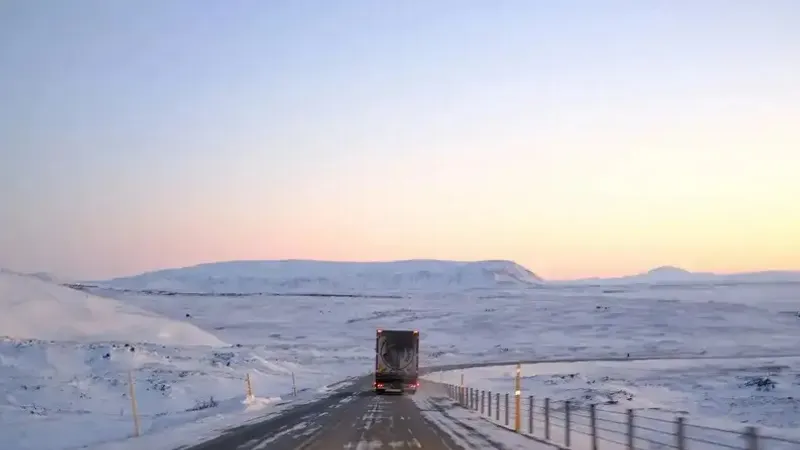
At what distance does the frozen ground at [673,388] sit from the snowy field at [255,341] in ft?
3.30

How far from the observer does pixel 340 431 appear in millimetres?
22906

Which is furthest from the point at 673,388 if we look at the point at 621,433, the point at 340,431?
the point at 621,433

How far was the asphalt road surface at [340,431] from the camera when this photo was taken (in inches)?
755

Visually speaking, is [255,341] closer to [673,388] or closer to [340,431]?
[673,388]

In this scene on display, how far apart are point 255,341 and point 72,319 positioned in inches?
1242

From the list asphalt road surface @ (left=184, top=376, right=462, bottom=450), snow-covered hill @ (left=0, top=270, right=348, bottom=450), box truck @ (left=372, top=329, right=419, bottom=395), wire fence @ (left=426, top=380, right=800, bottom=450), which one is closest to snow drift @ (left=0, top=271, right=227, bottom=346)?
snow-covered hill @ (left=0, top=270, right=348, bottom=450)

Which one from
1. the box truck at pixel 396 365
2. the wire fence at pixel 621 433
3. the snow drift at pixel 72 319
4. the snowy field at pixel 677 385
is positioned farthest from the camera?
the snow drift at pixel 72 319

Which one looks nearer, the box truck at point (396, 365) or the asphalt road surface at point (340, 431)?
the asphalt road surface at point (340, 431)

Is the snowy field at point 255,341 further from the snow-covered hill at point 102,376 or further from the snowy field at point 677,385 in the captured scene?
the snowy field at point 677,385

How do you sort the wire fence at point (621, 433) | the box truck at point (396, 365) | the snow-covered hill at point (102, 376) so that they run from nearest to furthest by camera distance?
1. the wire fence at point (621, 433)
2. the snow-covered hill at point (102, 376)
3. the box truck at point (396, 365)

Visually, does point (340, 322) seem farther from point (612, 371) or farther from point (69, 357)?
point (69, 357)

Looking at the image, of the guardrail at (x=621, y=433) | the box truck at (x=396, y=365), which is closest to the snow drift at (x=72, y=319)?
the box truck at (x=396, y=365)

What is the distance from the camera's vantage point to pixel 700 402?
1634 inches

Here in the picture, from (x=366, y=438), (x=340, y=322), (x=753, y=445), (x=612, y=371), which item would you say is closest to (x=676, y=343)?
(x=612, y=371)
